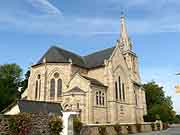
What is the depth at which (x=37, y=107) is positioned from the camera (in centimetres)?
3209

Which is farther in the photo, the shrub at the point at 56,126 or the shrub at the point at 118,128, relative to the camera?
the shrub at the point at 118,128

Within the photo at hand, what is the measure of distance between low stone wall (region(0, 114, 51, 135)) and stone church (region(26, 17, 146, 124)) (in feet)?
53.5

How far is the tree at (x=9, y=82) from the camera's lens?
154ft

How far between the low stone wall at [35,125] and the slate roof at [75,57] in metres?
23.7

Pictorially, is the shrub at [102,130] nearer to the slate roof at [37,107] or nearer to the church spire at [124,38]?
the slate roof at [37,107]

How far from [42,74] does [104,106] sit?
11.7 m

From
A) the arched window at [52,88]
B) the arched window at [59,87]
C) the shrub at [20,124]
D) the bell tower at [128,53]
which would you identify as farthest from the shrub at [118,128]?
the bell tower at [128,53]

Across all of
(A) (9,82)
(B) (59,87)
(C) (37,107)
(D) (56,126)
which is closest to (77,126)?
(D) (56,126)

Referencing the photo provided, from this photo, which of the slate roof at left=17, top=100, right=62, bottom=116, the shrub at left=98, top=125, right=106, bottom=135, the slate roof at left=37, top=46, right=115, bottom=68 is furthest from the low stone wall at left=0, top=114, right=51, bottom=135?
the slate roof at left=37, top=46, right=115, bottom=68

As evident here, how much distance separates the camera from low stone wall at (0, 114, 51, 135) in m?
14.7

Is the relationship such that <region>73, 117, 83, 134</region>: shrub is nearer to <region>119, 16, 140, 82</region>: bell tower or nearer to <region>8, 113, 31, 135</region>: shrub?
<region>8, 113, 31, 135</region>: shrub

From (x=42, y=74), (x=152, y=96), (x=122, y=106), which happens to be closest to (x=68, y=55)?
(x=42, y=74)

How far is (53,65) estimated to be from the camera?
133 feet

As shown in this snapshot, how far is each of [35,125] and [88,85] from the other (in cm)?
1947
